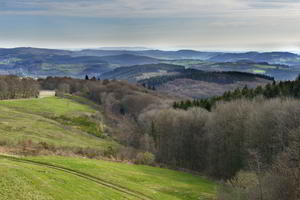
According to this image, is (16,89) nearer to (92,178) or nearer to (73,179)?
(92,178)

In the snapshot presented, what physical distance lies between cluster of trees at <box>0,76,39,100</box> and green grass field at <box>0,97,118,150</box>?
1763 cm

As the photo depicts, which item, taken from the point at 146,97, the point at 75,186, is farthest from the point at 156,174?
the point at 146,97

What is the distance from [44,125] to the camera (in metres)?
82.3

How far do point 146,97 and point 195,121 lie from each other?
7844 centimetres

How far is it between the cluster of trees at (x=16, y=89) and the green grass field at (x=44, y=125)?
17629 millimetres

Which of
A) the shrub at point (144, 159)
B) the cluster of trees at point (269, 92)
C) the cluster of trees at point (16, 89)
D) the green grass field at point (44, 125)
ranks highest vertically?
the cluster of trees at point (269, 92)

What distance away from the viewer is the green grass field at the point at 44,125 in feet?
218

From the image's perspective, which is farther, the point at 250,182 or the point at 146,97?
the point at 146,97

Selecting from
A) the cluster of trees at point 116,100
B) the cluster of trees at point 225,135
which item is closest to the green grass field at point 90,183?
the cluster of trees at point 225,135

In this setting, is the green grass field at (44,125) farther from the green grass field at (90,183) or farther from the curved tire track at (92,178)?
the green grass field at (90,183)

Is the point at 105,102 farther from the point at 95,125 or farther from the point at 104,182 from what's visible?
the point at 104,182

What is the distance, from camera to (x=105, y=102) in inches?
5979

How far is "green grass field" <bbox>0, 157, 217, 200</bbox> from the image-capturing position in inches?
1002

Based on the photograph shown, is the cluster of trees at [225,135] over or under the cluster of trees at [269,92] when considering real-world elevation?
under
